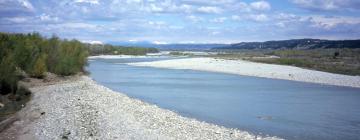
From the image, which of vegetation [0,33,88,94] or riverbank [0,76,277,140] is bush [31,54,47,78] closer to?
vegetation [0,33,88,94]

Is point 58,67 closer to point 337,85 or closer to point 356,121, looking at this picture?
point 337,85

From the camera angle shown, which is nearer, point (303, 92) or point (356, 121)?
point (356, 121)

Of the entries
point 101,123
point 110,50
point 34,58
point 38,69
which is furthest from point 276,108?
point 110,50

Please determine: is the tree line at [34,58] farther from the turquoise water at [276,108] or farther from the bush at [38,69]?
the turquoise water at [276,108]

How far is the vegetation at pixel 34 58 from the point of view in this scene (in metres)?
31.6

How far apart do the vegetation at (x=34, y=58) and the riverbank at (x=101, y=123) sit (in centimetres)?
462

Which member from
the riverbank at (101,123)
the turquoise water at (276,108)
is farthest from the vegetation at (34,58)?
the turquoise water at (276,108)

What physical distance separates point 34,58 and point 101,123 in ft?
85.5

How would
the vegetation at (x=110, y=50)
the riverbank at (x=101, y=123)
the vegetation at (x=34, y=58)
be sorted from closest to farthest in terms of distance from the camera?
1. the riverbank at (x=101, y=123)
2. the vegetation at (x=34, y=58)
3. the vegetation at (x=110, y=50)

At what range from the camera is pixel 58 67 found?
158ft

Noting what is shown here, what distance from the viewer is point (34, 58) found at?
142 feet

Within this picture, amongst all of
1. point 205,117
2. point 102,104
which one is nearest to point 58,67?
point 102,104

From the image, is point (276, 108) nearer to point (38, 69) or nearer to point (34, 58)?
point (38, 69)

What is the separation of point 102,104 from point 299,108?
12305 millimetres
